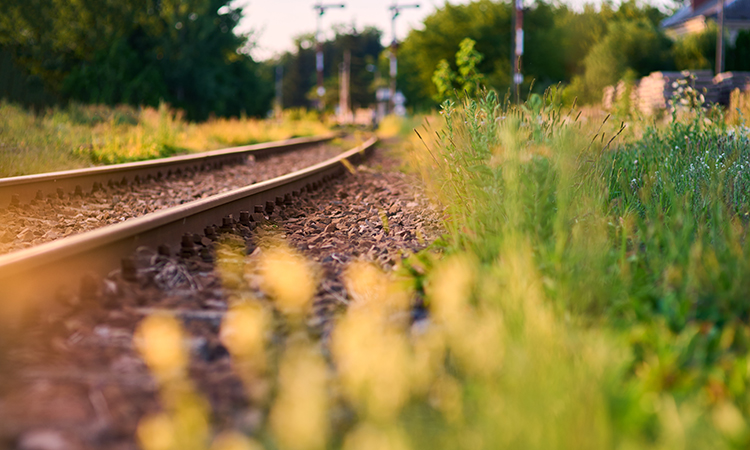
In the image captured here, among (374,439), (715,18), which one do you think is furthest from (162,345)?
(715,18)

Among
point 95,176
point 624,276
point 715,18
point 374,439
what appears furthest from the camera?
point 715,18

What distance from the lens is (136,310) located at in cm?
274

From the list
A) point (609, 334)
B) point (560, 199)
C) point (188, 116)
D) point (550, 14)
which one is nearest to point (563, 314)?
point (609, 334)

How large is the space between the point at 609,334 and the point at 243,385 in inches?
46.7

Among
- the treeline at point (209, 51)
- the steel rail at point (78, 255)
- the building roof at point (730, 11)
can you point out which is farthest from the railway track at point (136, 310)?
the building roof at point (730, 11)

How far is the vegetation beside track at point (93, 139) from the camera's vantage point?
26.9 feet

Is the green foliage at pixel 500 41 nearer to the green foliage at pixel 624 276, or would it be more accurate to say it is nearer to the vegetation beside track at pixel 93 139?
the vegetation beside track at pixel 93 139

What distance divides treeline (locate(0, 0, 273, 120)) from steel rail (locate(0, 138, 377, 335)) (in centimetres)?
2041

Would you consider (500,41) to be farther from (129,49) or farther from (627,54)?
(129,49)

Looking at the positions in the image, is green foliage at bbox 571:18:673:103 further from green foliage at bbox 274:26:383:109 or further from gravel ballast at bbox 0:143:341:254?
green foliage at bbox 274:26:383:109

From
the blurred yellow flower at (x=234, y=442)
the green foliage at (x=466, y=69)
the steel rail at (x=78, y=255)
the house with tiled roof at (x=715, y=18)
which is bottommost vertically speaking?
the blurred yellow flower at (x=234, y=442)

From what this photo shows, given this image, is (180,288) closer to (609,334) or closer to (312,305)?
(312,305)

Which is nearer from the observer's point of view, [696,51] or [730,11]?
[696,51]

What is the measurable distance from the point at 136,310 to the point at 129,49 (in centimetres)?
2617
